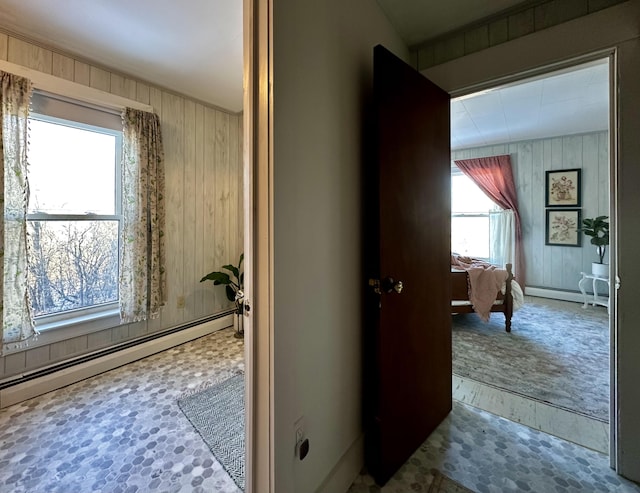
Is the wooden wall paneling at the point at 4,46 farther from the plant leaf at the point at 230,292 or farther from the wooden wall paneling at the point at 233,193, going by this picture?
the plant leaf at the point at 230,292

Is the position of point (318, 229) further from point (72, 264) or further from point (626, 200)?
point (72, 264)

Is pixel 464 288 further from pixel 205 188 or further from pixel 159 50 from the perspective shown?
pixel 159 50

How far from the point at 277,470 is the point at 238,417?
0.91 meters

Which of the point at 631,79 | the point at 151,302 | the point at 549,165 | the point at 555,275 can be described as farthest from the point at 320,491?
the point at 549,165

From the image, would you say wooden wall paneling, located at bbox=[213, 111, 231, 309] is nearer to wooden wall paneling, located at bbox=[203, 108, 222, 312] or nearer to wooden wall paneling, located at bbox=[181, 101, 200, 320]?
wooden wall paneling, located at bbox=[203, 108, 222, 312]

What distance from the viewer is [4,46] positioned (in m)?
1.83

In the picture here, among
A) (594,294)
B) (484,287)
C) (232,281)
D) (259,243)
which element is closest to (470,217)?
(594,294)

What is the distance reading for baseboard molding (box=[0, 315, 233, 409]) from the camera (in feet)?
6.23

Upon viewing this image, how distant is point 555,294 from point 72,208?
6294mm

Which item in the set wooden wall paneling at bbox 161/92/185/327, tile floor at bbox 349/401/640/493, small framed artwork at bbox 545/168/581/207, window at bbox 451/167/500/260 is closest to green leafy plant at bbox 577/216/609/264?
small framed artwork at bbox 545/168/581/207

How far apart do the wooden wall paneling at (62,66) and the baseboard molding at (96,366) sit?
2.17 meters

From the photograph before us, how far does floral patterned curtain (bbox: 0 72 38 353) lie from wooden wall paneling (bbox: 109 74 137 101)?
568 mm

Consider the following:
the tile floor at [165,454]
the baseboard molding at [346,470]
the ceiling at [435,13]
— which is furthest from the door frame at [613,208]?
the baseboard molding at [346,470]

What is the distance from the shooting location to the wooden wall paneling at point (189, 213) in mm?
2832
